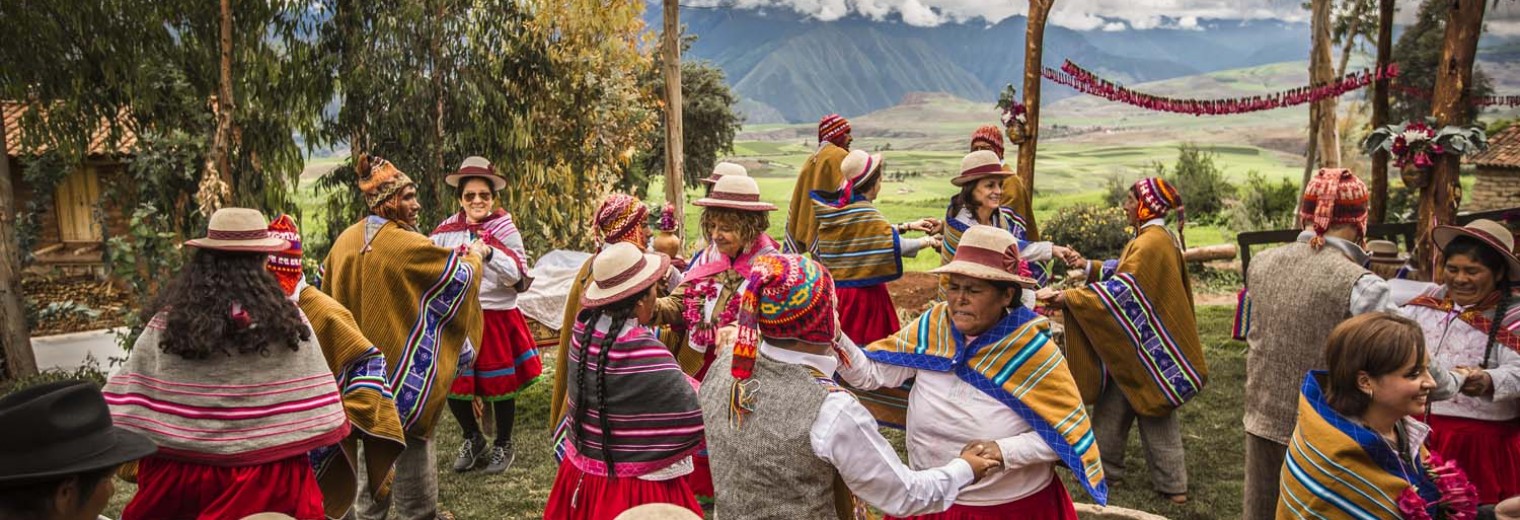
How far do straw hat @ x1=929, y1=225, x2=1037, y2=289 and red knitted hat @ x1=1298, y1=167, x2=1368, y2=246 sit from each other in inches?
71.9

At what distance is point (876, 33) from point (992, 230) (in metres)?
35.5

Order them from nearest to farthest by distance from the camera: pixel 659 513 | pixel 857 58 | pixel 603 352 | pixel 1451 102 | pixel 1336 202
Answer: pixel 659 513 → pixel 603 352 → pixel 1336 202 → pixel 1451 102 → pixel 857 58

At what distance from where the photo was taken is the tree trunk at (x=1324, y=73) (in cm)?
1402

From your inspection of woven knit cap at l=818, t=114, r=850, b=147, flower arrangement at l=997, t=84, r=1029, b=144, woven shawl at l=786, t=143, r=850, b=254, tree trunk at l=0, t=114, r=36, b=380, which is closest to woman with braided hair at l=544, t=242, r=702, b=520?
woven shawl at l=786, t=143, r=850, b=254

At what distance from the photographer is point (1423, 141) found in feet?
18.7

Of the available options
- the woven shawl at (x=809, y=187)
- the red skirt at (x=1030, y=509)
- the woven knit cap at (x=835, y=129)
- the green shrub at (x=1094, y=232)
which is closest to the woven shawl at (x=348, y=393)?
the red skirt at (x=1030, y=509)

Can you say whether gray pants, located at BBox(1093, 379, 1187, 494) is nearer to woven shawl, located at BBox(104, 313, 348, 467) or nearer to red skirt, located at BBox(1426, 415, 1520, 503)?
red skirt, located at BBox(1426, 415, 1520, 503)

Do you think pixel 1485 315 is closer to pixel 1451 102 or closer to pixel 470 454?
pixel 1451 102

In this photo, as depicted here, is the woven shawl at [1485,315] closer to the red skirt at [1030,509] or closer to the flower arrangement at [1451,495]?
the flower arrangement at [1451,495]

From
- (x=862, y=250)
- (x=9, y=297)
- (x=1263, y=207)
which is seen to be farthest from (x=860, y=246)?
(x=1263, y=207)

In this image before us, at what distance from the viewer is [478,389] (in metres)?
5.96

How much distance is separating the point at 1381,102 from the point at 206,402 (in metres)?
9.17

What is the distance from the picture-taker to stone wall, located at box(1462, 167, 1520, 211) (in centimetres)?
1792

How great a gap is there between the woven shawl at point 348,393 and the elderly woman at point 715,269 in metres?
1.27
